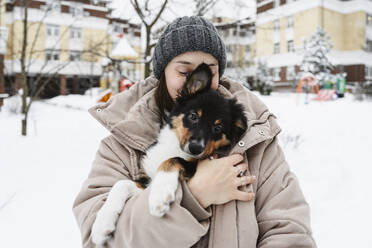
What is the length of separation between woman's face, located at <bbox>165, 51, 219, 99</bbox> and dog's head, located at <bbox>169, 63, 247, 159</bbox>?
7 cm

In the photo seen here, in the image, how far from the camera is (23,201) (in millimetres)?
5176

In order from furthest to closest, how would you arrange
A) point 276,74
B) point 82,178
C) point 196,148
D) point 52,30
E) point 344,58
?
point 276,74 → point 344,58 → point 52,30 → point 82,178 → point 196,148

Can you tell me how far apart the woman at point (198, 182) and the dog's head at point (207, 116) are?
0.11 metres

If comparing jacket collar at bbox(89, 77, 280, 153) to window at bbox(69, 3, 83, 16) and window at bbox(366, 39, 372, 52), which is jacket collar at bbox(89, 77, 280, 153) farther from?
window at bbox(366, 39, 372, 52)

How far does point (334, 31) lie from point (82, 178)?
1712 inches

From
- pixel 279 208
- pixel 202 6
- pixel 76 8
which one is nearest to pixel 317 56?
pixel 202 6

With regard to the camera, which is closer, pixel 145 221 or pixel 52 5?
Result: pixel 145 221

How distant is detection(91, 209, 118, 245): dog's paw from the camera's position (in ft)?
5.53

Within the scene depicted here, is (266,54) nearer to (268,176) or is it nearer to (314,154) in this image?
(314,154)

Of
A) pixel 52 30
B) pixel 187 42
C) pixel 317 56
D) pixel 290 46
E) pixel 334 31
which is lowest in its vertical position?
pixel 187 42

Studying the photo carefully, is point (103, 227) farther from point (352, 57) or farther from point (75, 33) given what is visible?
point (352, 57)

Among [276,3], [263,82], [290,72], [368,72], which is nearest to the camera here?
[263,82]

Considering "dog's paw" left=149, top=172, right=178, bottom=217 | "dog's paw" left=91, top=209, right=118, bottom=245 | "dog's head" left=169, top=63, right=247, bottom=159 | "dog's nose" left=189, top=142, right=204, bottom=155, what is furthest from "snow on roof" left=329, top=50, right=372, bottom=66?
"dog's paw" left=91, top=209, right=118, bottom=245

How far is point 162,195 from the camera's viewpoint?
1.62m
